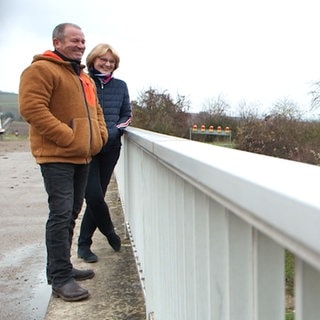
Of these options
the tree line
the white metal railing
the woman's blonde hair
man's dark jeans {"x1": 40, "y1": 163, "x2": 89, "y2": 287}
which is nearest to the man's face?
the woman's blonde hair

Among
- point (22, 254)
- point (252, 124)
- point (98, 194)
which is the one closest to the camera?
point (98, 194)

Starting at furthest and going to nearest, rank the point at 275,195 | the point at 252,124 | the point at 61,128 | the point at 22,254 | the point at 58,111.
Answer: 1. the point at 252,124
2. the point at 22,254
3. the point at 58,111
4. the point at 61,128
5. the point at 275,195

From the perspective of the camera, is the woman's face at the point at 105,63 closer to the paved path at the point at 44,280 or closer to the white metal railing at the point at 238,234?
the paved path at the point at 44,280

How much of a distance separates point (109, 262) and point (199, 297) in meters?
2.76

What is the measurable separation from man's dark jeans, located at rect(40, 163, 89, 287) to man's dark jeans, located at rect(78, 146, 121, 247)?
1.73ft

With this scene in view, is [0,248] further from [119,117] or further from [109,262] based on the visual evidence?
[119,117]

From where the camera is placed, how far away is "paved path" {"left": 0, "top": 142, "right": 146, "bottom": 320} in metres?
3.10

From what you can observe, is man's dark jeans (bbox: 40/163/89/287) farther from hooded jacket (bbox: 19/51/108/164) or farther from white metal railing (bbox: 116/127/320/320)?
white metal railing (bbox: 116/127/320/320)

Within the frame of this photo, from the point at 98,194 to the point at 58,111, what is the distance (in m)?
1.00

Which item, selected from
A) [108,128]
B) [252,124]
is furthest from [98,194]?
[252,124]

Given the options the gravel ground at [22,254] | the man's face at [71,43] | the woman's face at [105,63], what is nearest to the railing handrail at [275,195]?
the man's face at [71,43]

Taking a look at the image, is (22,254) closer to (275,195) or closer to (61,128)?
(61,128)

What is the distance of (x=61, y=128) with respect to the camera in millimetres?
3014

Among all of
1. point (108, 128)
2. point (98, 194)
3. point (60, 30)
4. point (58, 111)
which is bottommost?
point (98, 194)
